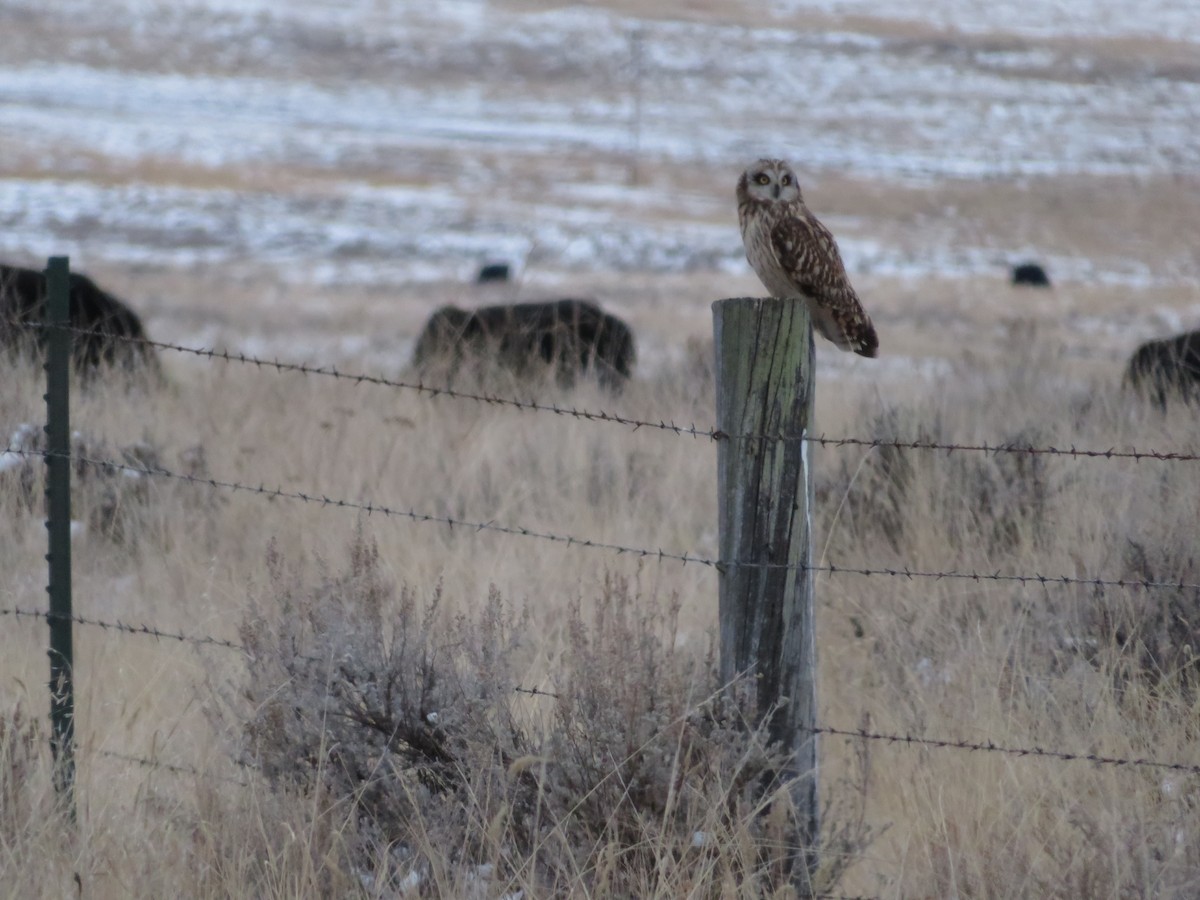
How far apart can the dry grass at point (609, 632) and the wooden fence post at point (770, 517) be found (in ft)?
0.59

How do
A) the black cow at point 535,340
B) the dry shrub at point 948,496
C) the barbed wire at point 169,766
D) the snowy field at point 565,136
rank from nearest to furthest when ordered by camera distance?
the barbed wire at point 169,766
the dry shrub at point 948,496
the black cow at point 535,340
the snowy field at point 565,136

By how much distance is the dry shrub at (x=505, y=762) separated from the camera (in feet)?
10.7

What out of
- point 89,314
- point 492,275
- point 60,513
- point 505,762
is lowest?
point 505,762

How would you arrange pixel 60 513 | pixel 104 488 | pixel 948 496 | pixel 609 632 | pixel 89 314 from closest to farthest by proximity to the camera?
pixel 609 632 → pixel 60 513 → pixel 948 496 → pixel 104 488 → pixel 89 314

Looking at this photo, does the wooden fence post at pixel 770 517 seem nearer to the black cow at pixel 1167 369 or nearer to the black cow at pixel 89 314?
the black cow at pixel 1167 369

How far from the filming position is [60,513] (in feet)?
12.6

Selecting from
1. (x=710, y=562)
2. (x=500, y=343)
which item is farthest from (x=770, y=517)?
(x=500, y=343)

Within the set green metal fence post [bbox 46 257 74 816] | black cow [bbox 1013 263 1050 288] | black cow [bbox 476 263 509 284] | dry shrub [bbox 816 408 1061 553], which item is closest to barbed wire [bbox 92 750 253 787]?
green metal fence post [bbox 46 257 74 816]

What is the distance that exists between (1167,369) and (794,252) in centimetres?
543

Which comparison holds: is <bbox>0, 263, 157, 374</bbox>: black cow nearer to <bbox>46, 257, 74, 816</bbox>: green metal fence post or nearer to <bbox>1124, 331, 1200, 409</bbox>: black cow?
<bbox>46, 257, 74, 816</bbox>: green metal fence post

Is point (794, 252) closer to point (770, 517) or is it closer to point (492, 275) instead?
point (770, 517)

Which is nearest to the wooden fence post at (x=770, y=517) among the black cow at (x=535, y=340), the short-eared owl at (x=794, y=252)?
the short-eared owl at (x=794, y=252)

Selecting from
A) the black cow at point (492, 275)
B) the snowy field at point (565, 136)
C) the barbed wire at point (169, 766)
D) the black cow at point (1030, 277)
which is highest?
the snowy field at point (565, 136)

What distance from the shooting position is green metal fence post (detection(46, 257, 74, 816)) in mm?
3762
